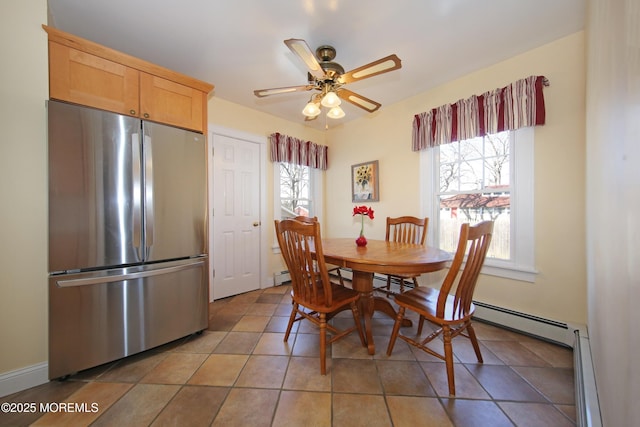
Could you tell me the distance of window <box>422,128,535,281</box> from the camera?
2.01 metres

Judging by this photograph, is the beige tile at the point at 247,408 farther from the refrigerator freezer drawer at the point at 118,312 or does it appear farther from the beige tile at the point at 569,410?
the beige tile at the point at 569,410

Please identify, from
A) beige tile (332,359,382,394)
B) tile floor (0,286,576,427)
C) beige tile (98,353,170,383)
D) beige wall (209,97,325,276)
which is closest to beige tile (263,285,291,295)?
beige wall (209,97,325,276)

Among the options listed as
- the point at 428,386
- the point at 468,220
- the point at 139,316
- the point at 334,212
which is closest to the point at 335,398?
the point at 428,386

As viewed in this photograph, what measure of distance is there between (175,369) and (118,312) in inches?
22.1

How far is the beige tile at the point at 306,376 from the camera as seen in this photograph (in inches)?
54.7

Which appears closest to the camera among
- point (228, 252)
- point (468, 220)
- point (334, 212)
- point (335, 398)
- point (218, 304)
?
point (335, 398)

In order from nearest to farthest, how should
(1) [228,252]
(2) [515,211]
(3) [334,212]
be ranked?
(2) [515,211], (1) [228,252], (3) [334,212]

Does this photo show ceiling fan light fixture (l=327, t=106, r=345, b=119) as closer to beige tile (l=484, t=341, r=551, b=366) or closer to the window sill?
the window sill

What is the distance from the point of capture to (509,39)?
186cm

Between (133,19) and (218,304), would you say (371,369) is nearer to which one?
(218,304)

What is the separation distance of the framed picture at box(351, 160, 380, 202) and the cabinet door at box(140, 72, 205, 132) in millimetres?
2177

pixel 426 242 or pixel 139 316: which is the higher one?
pixel 426 242

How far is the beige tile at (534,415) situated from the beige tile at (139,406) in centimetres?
189

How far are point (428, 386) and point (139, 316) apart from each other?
2026 millimetres
